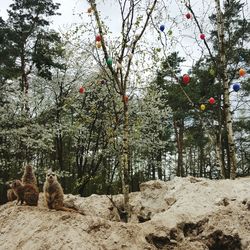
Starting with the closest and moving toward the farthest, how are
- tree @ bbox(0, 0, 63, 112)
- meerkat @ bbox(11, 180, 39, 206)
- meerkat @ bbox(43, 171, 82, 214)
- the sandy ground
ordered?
the sandy ground, meerkat @ bbox(43, 171, 82, 214), meerkat @ bbox(11, 180, 39, 206), tree @ bbox(0, 0, 63, 112)

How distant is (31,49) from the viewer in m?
21.1

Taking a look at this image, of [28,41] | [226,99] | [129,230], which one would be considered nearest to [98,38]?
[226,99]

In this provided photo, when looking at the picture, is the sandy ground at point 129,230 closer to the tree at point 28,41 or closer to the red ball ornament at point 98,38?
the red ball ornament at point 98,38

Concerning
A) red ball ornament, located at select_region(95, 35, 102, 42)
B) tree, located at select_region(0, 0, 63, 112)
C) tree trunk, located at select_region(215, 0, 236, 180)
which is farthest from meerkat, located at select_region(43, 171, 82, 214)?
tree, located at select_region(0, 0, 63, 112)

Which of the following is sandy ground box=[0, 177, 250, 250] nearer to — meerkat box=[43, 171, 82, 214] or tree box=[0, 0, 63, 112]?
meerkat box=[43, 171, 82, 214]

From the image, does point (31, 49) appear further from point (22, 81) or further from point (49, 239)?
point (49, 239)

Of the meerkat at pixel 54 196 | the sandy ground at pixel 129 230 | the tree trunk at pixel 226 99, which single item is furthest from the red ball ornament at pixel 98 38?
the sandy ground at pixel 129 230

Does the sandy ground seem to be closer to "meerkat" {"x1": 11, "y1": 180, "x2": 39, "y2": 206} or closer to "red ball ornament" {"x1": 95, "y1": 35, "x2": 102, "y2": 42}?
"meerkat" {"x1": 11, "y1": 180, "x2": 39, "y2": 206}

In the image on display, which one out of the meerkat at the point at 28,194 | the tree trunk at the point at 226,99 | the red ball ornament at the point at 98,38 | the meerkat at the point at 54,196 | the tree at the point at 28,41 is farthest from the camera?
the tree at the point at 28,41

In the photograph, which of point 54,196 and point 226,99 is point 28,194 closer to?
point 54,196

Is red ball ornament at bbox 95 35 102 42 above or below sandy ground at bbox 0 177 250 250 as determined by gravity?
above

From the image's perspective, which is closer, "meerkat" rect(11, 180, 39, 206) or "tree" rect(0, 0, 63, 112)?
"meerkat" rect(11, 180, 39, 206)

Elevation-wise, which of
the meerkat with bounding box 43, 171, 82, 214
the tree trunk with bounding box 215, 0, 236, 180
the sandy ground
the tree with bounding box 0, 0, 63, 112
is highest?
the tree with bounding box 0, 0, 63, 112

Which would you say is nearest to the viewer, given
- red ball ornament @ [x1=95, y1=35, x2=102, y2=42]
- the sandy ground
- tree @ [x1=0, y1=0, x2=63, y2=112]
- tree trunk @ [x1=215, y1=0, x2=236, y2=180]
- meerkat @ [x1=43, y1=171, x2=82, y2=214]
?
the sandy ground
